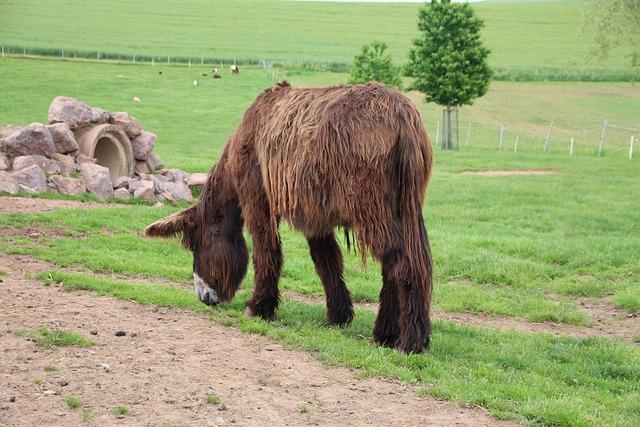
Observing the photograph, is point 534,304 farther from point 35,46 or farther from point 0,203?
point 35,46

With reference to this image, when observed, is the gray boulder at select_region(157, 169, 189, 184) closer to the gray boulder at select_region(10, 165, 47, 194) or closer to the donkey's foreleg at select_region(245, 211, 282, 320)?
the gray boulder at select_region(10, 165, 47, 194)

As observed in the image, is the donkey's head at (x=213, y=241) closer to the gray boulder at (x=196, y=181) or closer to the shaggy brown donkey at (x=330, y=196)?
the shaggy brown donkey at (x=330, y=196)

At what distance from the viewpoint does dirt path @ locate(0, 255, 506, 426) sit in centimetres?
569

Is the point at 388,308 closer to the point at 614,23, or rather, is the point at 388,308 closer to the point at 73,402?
the point at 73,402

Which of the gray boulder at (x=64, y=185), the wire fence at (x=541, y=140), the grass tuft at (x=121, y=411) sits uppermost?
the grass tuft at (x=121, y=411)

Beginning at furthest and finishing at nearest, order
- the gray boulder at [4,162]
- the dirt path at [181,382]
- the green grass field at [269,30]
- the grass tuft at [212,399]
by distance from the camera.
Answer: the green grass field at [269,30]
the gray boulder at [4,162]
the grass tuft at [212,399]
the dirt path at [181,382]

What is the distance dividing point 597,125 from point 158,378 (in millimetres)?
51408

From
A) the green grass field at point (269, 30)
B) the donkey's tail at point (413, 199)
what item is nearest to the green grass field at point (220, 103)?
the green grass field at point (269, 30)

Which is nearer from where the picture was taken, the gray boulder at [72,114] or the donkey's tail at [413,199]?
the donkey's tail at [413,199]

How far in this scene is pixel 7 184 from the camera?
51.4 feet

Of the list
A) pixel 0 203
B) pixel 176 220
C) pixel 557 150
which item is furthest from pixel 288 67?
pixel 176 220

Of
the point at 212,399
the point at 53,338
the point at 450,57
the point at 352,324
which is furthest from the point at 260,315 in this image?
the point at 450,57

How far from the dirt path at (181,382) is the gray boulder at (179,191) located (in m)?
9.81

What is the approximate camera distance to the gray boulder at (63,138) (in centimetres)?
1684
